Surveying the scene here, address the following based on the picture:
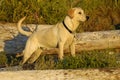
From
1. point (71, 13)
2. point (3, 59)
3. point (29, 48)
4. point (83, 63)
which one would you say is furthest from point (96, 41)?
point (83, 63)

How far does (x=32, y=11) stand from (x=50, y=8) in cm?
56

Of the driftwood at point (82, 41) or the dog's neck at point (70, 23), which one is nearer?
the dog's neck at point (70, 23)

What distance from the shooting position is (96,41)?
33.0 ft

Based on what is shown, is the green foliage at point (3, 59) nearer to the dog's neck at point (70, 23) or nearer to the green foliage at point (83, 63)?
the dog's neck at point (70, 23)

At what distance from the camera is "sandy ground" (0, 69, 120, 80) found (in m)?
6.28

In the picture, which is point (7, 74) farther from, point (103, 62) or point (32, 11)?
point (32, 11)

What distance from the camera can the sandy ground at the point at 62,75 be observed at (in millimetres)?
6277

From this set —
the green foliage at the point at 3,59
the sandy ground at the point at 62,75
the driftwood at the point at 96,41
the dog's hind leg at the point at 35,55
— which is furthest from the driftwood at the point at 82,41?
the sandy ground at the point at 62,75

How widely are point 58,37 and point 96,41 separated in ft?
5.69

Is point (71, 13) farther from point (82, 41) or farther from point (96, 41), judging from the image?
point (96, 41)

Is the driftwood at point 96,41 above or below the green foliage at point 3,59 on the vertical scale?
above

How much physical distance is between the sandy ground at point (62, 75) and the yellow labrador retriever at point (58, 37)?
6.67ft

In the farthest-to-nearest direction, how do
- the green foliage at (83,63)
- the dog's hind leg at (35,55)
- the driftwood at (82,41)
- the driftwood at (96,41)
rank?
the driftwood at (96,41) < the driftwood at (82,41) < the dog's hind leg at (35,55) < the green foliage at (83,63)

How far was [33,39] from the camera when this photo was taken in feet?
28.9
